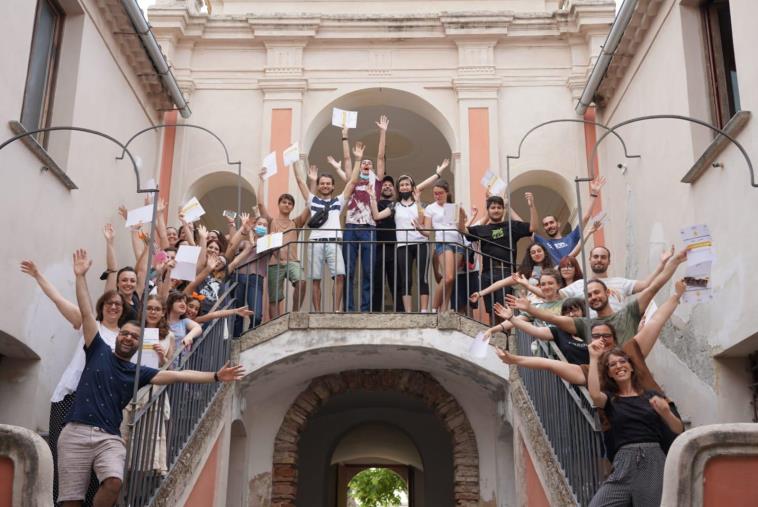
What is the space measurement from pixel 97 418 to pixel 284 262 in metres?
4.34

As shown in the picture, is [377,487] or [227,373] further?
[377,487]

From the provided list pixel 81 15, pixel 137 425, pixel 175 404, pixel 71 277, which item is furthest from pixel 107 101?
pixel 137 425

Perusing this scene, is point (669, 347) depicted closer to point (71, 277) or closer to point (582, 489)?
point (582, 489)

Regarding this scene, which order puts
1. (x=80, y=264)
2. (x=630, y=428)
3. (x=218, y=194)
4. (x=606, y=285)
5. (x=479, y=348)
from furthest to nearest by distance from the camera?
(x=218, y=194), (x=606, y=285), (x=479, y=348), (x=80, y=264), (x=630, y=428)

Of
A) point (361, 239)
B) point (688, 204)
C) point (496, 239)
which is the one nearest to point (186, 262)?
point (361, 239)

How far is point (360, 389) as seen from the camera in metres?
10.6

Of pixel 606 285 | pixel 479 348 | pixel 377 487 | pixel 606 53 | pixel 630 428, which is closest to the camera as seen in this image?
pixel 630 428

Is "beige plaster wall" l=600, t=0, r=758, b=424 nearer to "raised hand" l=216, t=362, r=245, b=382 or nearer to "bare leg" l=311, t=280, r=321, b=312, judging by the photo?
"bare leg" l=311, t=280, r=321, b=312

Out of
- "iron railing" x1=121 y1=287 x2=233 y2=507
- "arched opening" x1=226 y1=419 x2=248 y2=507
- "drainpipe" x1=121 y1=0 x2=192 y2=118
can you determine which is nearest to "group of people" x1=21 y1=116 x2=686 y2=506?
"iron railing" x1=121 y1=287 x2=233 y2=507

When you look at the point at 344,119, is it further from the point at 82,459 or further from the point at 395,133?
the point at 82,459

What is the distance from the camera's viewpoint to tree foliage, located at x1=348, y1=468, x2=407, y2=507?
32.9 meters

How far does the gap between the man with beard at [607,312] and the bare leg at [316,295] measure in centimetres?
385

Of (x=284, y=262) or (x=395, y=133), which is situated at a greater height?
(x=395, y=133)

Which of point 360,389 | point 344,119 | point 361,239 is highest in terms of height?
point 344,119
